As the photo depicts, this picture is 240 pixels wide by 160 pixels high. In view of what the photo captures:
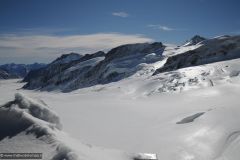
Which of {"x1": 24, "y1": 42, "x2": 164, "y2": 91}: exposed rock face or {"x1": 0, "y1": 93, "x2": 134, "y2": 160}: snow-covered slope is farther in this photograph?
{"x1": 24, "y1": 42, "x2": 164, "y2": 91}: exposed rock face

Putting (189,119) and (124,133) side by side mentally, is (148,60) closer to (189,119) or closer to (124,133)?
(189,119)

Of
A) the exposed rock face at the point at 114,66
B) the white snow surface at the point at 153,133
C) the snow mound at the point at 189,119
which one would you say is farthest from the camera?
the exposed rock face at the point at 114,66

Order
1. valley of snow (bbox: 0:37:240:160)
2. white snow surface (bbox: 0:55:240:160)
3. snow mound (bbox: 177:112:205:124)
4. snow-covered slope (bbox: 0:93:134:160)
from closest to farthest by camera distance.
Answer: snow-covered slope (bbox: 0:93:134:160) < valley of snow (bbox: 0:37:240:160) < white snow surface (bbox: 0:55:240:160) < snow mound (bbox: 177:112:205:124)

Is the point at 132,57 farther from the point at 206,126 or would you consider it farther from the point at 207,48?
the point at 206,126

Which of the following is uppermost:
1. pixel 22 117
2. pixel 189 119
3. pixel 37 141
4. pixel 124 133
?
pixel 22 117

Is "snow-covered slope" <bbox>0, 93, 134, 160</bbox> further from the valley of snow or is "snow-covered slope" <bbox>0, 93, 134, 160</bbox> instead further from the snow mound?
the snow mound

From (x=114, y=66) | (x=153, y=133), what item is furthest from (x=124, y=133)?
(x=114, y=66)

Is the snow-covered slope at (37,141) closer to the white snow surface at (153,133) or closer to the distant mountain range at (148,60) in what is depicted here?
A: the white snow surface at (153,133)

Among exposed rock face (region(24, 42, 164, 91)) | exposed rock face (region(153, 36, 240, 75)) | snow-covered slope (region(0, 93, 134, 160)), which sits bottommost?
exposed rock face (region(24, 42, 164, 91))

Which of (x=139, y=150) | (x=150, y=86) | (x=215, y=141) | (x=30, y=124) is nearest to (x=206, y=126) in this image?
(x=215, y=141)

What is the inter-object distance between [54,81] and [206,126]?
5723 inches

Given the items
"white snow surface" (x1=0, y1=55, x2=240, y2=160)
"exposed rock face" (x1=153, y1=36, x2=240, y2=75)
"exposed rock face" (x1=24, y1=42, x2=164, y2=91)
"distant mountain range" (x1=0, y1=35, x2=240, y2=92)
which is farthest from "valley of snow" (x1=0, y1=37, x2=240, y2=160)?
"exposed rock face" (x1=24, y1=42, x2=164, y2=91)

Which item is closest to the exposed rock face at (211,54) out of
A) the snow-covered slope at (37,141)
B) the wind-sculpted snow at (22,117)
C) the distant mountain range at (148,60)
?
the distant mountain range at (148,60)

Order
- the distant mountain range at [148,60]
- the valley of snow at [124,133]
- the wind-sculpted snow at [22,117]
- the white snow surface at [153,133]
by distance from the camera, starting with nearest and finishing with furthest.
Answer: the valley of snow at [124,133] < the wind-sculpted snow at [22,117] < the white snow surface at [153,133] < the distant mountain range at [148,60]
